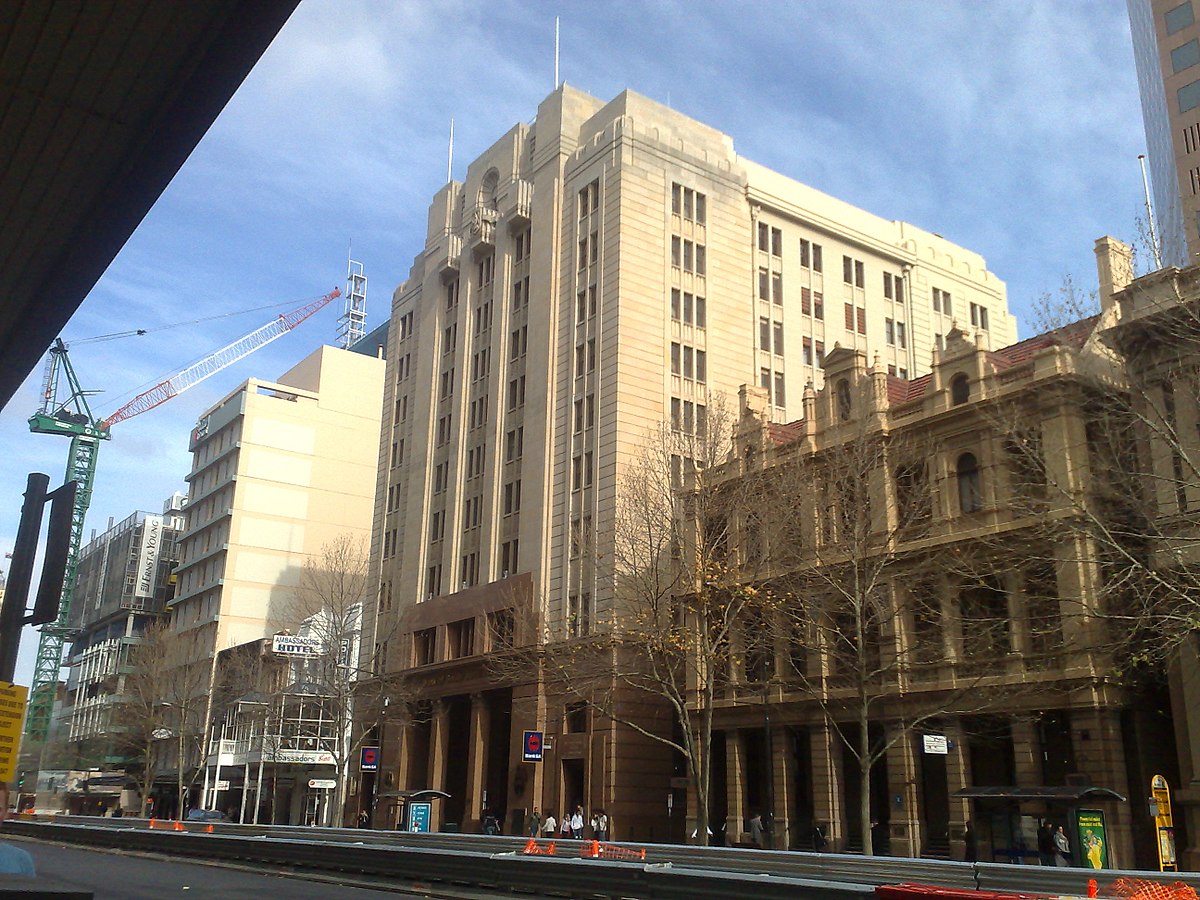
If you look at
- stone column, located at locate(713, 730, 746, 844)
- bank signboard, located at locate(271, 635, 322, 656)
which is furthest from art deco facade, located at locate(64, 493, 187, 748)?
stone column, located at locate(713, 730, 746, 844)

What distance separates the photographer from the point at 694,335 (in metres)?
56.8

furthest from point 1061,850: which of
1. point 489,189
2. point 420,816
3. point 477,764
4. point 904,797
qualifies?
point 489,189

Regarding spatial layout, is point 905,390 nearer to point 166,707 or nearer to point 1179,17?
point 1179,17

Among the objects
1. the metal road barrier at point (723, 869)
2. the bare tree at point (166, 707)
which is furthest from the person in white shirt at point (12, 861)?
the bare tree at point (166, 707)

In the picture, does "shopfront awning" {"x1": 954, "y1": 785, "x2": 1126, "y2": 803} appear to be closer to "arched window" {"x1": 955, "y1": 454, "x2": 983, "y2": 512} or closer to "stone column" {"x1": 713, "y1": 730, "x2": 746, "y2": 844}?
"arched window" {"x1": 955, "y1": 454, "x2": 983, "y2": 512}

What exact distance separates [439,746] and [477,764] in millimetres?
4203

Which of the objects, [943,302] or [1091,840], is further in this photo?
[943,302]

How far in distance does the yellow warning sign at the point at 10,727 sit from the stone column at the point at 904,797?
3250cm

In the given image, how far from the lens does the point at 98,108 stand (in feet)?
21.3

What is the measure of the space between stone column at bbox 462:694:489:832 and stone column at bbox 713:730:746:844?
51.0 feet

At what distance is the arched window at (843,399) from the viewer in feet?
139

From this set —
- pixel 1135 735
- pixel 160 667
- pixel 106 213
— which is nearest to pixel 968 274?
pixel 1135 735

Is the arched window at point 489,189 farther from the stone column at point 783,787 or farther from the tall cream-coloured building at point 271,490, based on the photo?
the tall cream-coloured building at point 271,490

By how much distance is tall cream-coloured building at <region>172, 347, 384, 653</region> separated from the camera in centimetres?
9550
